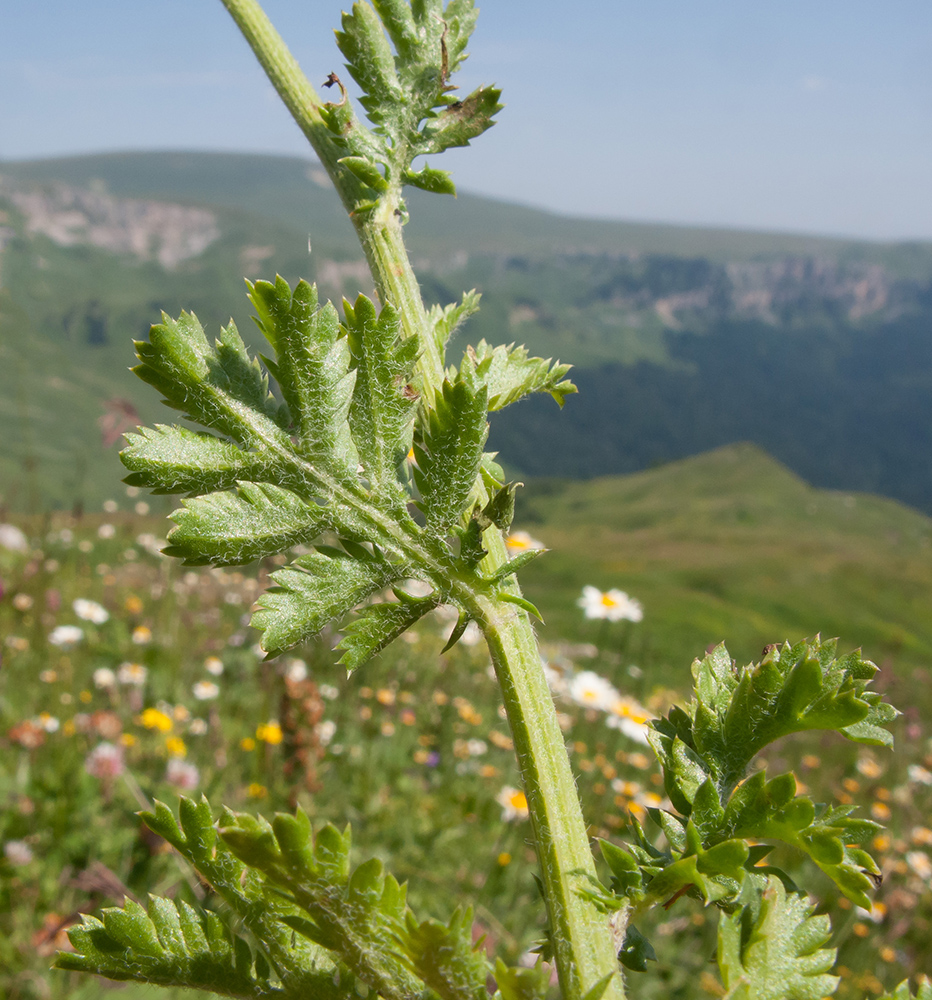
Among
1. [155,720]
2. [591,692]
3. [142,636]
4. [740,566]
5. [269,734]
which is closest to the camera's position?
[269,734]

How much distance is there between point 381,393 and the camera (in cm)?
93

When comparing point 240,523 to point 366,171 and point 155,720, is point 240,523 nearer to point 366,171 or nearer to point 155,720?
point 366,171

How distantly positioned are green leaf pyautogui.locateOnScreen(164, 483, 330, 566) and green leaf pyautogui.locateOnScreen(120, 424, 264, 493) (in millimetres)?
26

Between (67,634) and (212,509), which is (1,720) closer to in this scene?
(67,634)

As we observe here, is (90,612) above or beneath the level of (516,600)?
beneath

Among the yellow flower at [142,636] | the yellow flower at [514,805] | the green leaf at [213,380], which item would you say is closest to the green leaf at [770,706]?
the green leaf at [213,380]

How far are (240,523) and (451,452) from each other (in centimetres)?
Answer: 26

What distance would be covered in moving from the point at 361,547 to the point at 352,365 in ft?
0.72

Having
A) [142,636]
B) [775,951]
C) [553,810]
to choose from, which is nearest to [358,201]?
[553,810]

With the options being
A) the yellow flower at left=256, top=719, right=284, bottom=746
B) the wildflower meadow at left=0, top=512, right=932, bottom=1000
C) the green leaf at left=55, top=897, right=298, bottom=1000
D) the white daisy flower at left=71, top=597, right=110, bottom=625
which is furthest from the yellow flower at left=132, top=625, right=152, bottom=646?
the green leaf at left=55, top=897, right=298, bottom=1000

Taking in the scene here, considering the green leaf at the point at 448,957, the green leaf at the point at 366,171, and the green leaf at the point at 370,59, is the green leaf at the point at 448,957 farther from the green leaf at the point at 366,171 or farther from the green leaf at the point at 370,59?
the green leaf at the point at 370,59

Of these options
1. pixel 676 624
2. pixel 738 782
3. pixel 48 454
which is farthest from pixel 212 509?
pixel 48 454

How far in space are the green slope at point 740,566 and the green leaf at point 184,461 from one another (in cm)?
560

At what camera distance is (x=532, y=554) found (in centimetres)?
85
